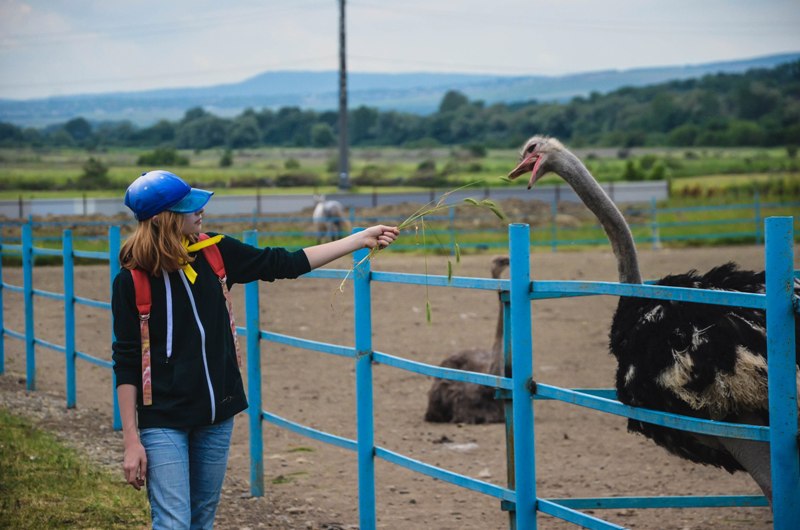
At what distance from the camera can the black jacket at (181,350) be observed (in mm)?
3473

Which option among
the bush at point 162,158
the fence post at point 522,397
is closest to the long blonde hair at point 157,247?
the fence post at point 522,397

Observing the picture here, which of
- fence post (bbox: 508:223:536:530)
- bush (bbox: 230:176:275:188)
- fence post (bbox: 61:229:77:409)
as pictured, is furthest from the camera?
bush (bbox: 230:176:275:188)

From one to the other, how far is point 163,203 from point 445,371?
143 centimetres

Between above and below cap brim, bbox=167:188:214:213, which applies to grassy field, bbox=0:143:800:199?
above

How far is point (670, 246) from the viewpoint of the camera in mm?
22891

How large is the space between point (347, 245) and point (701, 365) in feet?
4.31

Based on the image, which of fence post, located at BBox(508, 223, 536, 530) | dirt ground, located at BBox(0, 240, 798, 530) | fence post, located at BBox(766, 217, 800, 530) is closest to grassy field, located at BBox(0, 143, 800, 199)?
dirt ground, located at BBox(0, 240, 798, 530)

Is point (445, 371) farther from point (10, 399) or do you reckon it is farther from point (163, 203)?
point (10, 399)

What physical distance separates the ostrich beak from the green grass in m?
2.49

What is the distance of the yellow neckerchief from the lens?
3.55 m

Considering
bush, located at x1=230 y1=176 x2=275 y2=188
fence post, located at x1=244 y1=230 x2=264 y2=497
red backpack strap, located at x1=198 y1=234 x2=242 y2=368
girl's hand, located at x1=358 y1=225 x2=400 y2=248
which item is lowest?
fence post, located at x1=244 y1=230 x2=264 y2=497

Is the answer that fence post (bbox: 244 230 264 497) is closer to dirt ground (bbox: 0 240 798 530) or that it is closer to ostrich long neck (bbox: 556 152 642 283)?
dirt ground (bbox: 0 240 798 530)

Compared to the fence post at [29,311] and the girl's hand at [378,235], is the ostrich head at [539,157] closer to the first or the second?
the girl's hand at [378,235]

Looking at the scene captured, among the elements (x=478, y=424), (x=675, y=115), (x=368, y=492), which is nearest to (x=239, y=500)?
(x=368, y=492)
